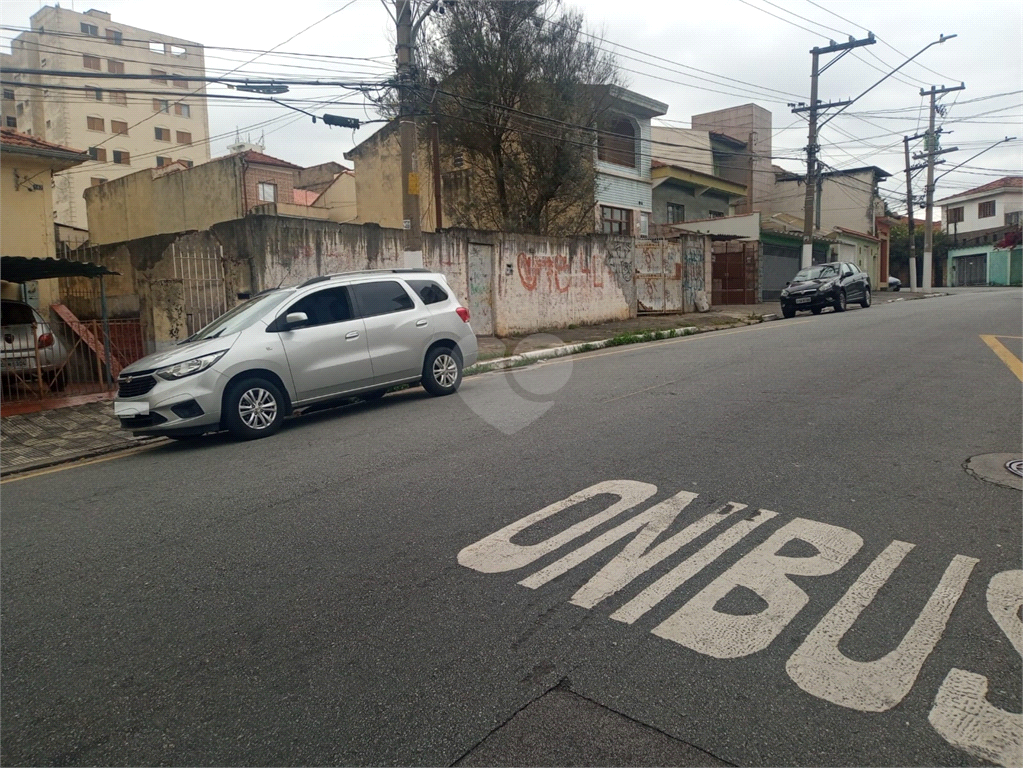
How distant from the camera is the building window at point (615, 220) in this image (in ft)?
97.2

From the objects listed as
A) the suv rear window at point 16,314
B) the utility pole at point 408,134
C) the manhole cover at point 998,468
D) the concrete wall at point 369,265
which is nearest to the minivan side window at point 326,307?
the utility pole at point 408,134

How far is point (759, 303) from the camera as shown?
31.2 m

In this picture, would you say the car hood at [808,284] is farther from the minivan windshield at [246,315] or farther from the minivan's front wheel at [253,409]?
the minivan's front wheel at [253,409]

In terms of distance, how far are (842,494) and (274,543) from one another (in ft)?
12.6

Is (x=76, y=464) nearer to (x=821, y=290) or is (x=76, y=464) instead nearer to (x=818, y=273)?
(x=821, y=290)

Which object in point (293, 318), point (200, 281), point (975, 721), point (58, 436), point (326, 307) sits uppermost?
point (200, 281)

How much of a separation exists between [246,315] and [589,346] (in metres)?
8.81

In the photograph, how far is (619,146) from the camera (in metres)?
30.7

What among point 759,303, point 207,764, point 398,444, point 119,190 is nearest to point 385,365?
point 398,444

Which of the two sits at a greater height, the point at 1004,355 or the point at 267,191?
the point at 267,191

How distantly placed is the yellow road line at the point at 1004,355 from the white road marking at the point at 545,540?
22.8ft

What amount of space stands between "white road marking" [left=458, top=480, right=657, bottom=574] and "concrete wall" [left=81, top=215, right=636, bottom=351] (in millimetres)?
9439

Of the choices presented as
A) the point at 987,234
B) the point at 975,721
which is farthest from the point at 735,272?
the point at 987,234

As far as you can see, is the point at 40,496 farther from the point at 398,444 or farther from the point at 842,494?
the point at 842,494
